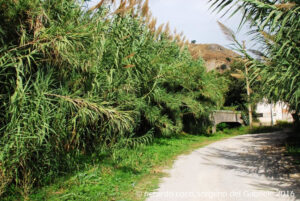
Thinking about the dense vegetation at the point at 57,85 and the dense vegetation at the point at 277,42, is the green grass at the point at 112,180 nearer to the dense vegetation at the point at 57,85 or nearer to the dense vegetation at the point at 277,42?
the dense vegetation at the point at 57,85

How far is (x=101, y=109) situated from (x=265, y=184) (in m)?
3.52

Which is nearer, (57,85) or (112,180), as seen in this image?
(57,85)

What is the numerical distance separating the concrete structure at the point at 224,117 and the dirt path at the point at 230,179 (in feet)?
25.3

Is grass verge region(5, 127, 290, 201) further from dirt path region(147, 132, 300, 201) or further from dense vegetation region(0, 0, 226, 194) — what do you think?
dirt path region(147, 132, 300, 201)

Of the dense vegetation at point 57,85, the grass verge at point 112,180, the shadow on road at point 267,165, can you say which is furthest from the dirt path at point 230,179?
the dense vegetation at point 57,85

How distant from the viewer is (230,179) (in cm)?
537

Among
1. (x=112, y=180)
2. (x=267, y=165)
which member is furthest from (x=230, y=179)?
(x=112, y=180)

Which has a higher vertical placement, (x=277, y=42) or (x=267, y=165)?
(x=277, y=42)

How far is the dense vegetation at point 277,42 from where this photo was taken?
4941mm

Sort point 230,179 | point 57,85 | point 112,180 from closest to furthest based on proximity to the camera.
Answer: point 57,85 → point 112,180 → point 230,179

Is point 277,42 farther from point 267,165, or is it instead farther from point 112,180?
point 112,180

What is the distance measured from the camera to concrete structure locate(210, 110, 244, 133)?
53.6 feet

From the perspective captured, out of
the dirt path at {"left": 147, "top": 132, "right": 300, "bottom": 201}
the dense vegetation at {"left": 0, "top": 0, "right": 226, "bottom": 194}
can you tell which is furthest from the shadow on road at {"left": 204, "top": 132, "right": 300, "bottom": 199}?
the dense vegetation at {"left": 0, "top": 0, "right": 226, "bottom": 194}

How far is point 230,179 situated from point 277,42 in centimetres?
309
